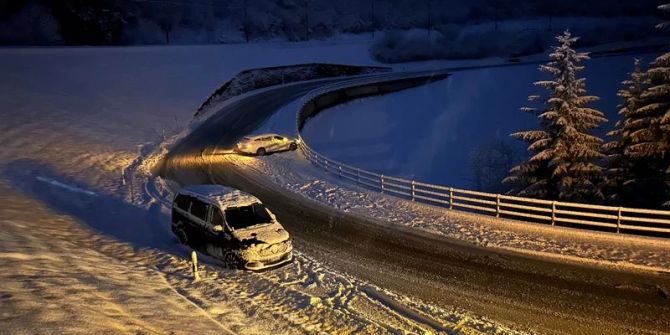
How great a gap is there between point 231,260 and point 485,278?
Answer: 693cm

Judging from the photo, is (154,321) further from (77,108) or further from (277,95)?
(277,95)

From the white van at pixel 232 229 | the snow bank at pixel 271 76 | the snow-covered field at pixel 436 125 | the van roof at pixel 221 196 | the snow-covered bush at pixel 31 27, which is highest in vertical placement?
the snow-covered bush at pixel 31 27

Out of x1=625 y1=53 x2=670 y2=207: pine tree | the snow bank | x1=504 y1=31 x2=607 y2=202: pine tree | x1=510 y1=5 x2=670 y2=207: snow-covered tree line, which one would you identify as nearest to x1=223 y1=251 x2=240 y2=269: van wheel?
x1=504 y1=31 x2=607 y2=202: pine tree

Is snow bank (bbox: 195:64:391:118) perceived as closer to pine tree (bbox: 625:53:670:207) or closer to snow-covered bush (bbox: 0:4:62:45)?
snow-covered bush (bbox: 0:4:62:45)

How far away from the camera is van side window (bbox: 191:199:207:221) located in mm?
15016

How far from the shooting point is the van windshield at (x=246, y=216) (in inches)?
567

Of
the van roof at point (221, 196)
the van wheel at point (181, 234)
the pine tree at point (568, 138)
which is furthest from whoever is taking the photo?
the pine tree at point (568, 138)

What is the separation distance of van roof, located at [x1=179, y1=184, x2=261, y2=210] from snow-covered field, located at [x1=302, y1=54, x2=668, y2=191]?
29.1 m

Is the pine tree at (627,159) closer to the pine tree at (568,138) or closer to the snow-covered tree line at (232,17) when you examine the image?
the pine tree at (568,138)

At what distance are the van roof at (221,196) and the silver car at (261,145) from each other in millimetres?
15300

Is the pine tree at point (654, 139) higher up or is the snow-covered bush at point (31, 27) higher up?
the snow-covered bush at point (31, 27)

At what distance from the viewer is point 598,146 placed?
25.7m

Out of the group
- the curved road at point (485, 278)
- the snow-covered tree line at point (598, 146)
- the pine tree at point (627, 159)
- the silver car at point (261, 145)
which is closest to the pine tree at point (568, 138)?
the snow-covered tree line at point (598, 146)

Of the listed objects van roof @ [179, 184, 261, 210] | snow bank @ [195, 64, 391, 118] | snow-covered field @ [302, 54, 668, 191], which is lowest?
snow-covered field @ [302, 54, 668, 191]
